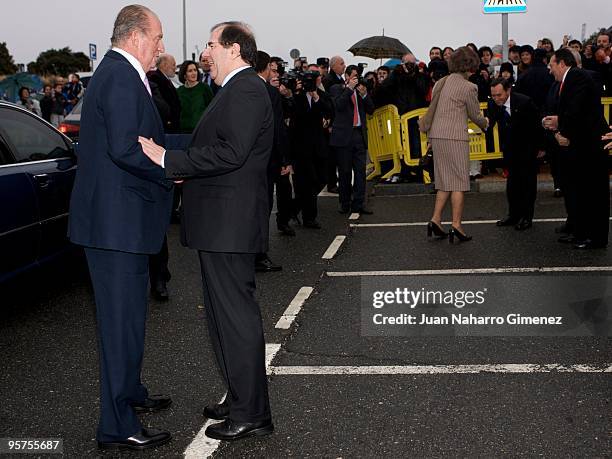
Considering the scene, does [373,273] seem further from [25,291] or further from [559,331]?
[25,291]

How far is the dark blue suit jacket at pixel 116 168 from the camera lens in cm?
359

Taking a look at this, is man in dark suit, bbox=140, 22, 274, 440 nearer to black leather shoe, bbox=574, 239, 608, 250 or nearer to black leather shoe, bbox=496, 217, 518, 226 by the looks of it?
black leather shoe, bbox=574, 239, 608, 250

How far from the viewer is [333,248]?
872 centimetres

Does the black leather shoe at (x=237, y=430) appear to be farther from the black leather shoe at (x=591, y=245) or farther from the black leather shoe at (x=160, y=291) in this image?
the black leather shoe at (x=591, y=245)

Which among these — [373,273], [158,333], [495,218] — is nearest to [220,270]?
[158,333]

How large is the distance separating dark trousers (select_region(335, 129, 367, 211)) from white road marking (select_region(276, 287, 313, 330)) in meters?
4.20

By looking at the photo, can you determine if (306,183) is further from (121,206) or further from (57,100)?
(57,100)

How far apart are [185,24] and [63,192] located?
4211 cm

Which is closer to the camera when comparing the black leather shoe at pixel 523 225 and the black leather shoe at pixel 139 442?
the black leather shoe at pixel 139 442

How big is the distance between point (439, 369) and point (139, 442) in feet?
6.02

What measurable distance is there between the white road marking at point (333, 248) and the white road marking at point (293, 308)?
4.50 feet

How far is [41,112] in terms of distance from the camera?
24031mm

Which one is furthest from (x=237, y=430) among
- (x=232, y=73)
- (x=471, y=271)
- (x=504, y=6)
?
(x=504, y=6)

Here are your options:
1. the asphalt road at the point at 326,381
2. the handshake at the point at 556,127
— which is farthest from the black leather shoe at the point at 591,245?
the handshake at the point at 556,127
